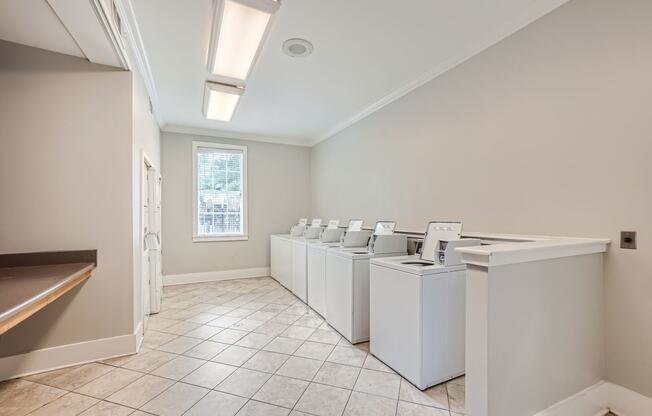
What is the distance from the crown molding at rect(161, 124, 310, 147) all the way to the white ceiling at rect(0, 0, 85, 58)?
276 cm

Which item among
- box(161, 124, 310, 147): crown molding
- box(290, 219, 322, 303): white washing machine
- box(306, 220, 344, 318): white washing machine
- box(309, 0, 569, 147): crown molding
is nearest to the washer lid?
box(306, 220, 344, 318): white washing machine

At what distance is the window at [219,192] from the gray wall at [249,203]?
0.11 meters

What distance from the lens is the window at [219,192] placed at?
5270 mm

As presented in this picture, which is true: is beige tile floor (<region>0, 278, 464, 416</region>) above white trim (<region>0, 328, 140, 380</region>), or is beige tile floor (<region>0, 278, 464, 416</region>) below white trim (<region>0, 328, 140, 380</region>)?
below

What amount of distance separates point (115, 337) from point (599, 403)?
3.58 metres

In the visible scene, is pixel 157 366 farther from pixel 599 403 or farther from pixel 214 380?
pixel 599 403

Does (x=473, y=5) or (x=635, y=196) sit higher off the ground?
(x=473, y=5)

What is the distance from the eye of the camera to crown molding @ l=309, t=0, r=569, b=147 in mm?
2105

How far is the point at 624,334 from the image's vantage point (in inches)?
69.5

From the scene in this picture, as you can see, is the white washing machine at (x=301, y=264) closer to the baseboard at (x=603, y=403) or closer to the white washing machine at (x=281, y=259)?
the white washing machine at (x=281, y=259)

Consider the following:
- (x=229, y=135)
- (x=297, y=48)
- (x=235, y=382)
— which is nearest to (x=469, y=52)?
(x=297, y=48)

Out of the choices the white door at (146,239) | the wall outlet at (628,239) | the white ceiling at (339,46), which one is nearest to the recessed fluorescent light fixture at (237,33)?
the white ceiling at (339,46)

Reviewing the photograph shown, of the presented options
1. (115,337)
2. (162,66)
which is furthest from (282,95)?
(115,337)

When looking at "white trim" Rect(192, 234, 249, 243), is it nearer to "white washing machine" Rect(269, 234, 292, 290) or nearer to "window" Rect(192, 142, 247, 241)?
"window" Rect(192, 142, 247, 241)
